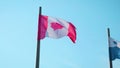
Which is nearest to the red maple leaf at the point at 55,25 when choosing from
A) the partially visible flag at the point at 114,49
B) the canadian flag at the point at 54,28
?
the canadian flag at the point at 54,28

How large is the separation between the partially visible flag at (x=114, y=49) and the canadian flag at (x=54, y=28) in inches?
205

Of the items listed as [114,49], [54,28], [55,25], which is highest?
[55,25]

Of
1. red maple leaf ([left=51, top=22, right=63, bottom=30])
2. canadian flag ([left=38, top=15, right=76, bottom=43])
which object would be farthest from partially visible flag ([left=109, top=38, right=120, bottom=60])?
red maple leaf ([left=51, top=22, right=63, bottom=30])

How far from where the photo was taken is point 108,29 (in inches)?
818

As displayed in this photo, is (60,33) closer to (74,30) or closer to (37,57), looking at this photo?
(74,30)

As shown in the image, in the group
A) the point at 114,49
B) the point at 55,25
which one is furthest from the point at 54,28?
the point at 114,49

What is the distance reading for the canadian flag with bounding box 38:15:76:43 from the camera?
611 inches

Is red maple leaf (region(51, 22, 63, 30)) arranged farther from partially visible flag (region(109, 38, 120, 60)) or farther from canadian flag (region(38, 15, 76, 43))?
partially visible flag (region(109, 38, 120, 60))

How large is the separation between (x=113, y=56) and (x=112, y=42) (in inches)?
46.7

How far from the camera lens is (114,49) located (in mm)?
21438

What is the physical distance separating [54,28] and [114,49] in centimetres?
750

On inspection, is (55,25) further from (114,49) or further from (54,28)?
(114,49)

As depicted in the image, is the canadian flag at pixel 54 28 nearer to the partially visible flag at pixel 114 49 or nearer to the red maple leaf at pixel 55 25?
the red maple leaf at pixel 55 25

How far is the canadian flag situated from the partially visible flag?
5.20 m
